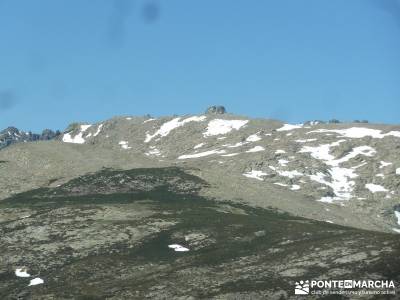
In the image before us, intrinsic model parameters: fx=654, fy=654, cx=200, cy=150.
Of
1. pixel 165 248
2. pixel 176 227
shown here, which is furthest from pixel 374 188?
pixel 165 248

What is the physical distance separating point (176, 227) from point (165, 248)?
37.5ft

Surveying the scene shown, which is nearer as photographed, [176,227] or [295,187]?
[176,227]

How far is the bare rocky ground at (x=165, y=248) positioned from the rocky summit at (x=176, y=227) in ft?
0.65

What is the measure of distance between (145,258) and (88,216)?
28669mm

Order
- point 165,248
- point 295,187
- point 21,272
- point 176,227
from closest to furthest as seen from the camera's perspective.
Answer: point 21,272 → point 165,248 → point 176,227 → point 295,187

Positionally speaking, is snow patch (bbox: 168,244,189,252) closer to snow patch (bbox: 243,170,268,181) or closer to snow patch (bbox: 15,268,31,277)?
snow patch (bbox: 15,268,31,277)

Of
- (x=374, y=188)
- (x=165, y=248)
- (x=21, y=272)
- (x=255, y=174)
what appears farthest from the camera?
(x=255, y=174)

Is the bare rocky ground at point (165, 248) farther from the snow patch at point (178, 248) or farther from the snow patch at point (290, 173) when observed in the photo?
the snow patch at point (290, 173)

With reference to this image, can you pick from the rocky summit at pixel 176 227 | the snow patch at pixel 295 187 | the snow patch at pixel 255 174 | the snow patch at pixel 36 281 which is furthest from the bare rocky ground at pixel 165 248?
the snow patch at pixel 255 174

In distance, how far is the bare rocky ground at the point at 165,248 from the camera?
70062 mm

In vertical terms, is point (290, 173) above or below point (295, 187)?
above

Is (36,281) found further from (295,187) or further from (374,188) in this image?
(374,188)

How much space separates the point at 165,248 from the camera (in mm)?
94688

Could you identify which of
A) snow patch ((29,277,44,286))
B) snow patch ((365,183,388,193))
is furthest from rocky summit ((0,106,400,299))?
snow patch ((365,183,388,193))
